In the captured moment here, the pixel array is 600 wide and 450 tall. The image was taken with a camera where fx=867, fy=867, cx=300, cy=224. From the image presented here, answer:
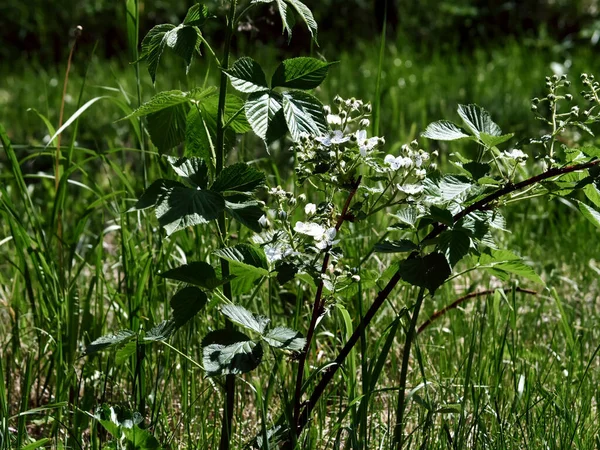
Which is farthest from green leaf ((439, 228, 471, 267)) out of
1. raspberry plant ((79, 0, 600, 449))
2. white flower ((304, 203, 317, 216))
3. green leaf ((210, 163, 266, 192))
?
green leaf ((210, 163, 266, 192))

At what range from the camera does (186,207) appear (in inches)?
53.6

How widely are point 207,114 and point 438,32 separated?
21.4 feet

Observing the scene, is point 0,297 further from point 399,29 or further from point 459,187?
point 399,29

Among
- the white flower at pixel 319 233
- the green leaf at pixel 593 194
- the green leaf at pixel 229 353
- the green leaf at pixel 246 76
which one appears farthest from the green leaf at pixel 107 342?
the green leaf at pixel 593 194

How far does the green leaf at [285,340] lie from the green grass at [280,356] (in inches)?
4.4

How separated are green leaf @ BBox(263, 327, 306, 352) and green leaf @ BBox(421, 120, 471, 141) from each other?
41 centimetres

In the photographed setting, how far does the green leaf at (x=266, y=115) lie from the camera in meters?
1.41

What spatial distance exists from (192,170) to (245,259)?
176mm

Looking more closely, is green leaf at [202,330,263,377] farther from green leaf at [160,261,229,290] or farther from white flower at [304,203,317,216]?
white flower at [304,203,317,216]

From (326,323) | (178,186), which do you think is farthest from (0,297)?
(178,186)

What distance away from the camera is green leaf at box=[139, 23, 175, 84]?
147 centimetres

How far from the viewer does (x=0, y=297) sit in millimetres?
2711

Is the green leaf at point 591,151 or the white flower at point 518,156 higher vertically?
the green leaf at point 591,151

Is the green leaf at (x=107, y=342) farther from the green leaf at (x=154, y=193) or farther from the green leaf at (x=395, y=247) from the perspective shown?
the green leaf at (x=395, y=247)
